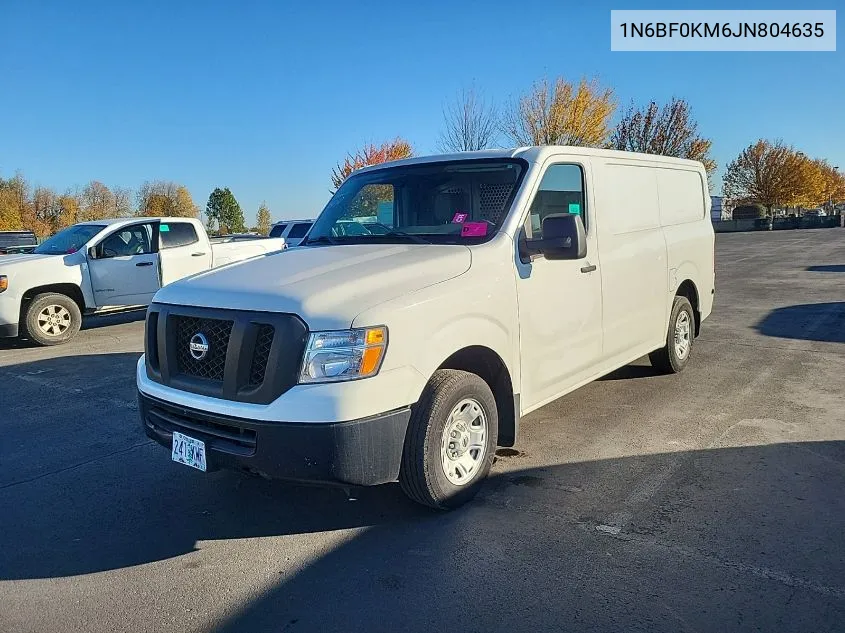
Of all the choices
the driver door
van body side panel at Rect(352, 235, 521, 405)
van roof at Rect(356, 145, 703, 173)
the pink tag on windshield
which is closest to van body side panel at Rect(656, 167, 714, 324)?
van roof at Rect(356, 145, 703, 173)

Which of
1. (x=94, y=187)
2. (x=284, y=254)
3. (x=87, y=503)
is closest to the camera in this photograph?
(x=87, y=503)

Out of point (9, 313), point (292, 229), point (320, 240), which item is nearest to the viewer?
point (320, 240)

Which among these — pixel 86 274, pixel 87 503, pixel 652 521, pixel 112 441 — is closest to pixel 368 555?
pixel 652 521

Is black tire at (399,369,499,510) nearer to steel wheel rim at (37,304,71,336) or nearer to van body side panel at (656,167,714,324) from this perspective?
van body side panel at (656,167,714,324)

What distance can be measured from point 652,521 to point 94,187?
6017 cm

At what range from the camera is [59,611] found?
299 cm

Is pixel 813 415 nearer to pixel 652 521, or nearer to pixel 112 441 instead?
pixel 652 521

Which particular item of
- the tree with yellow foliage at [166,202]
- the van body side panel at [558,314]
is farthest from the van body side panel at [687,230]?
the tree with yellow foliage at [166,202]

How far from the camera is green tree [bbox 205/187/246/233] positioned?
71.8m

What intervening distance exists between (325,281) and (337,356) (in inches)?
19.8

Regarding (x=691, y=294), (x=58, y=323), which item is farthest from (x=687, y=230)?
(x=58, y=323)

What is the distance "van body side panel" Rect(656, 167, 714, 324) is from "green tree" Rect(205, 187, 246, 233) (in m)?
68.3

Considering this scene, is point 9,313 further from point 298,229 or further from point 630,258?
point 298,229

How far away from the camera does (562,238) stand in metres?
4.04
